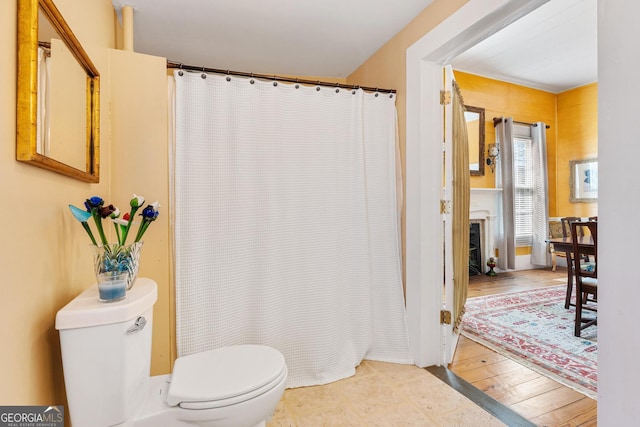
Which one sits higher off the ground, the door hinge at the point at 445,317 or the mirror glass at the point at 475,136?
the mirror glass at the point at 475,136

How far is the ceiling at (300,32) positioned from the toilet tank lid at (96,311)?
1736 millimetres

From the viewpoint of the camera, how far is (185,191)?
1763mm

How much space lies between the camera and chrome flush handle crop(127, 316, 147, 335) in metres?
1.11

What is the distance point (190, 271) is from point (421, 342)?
4.99 ft

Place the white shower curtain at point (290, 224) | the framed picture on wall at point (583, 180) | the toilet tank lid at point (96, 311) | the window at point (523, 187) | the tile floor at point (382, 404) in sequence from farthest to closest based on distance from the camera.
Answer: the window at point (523, 187) → the framed picture on wall at point (583, 180) → the white shower curtain at point (290, 224) → the tile floor at point (382, 404) → the toilet tank lid at point (96, 311)

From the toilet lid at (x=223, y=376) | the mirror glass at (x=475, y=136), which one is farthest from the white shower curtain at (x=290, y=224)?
the mirror glass at (x=475, y=136)

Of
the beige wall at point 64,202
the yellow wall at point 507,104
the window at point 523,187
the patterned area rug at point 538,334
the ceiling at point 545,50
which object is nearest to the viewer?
the beige wall at point 64,202

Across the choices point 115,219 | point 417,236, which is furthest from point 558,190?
point 115,219

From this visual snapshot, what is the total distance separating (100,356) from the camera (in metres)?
1.05

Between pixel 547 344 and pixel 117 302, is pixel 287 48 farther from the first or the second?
pixel 547 344

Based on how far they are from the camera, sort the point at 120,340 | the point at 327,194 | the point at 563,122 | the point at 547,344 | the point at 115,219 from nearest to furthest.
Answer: the point at 120,340, the point at 115,219, the point at 327,194, the point at 547,344, the point at 563,122

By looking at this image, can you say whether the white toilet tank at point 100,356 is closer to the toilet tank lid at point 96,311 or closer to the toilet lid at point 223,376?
the toilet tank lid at point 96,311

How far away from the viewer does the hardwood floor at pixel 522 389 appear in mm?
1633

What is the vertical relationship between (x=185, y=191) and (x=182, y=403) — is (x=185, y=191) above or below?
above
